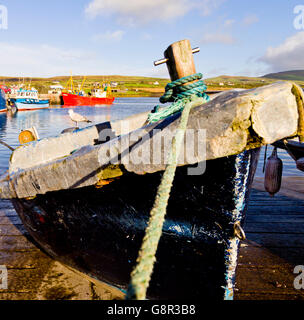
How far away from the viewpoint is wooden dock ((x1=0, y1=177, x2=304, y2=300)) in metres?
2.61

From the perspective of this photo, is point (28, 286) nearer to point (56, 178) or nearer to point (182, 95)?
point (56, 178)

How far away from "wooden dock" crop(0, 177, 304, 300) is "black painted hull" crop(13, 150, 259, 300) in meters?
Answer: 0.48

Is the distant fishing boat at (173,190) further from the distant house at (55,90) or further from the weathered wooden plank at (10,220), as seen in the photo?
the distant house at (55,90)

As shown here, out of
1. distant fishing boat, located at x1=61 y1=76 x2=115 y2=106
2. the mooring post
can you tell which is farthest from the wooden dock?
distant fishing boat, located at x1=61 y1=76 x2=115 y2=106

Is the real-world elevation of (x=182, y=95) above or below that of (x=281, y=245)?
above

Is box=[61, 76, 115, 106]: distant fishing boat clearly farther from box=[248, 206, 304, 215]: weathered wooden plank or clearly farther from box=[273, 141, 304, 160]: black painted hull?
box=[248, 206, 304, 215]: weathered wooden plank

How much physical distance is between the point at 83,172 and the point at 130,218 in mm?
549

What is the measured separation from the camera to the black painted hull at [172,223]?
1.83 m

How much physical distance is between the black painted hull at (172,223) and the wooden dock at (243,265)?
1.59 ft

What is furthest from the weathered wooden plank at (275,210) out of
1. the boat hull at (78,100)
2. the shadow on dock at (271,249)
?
the boat hull at (78,100)

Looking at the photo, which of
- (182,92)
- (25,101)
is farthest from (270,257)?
(25,101)

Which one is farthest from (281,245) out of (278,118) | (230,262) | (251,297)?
(278,118)

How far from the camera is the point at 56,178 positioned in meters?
2.04

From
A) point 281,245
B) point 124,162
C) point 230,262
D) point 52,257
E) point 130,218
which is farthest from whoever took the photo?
point 281,245
